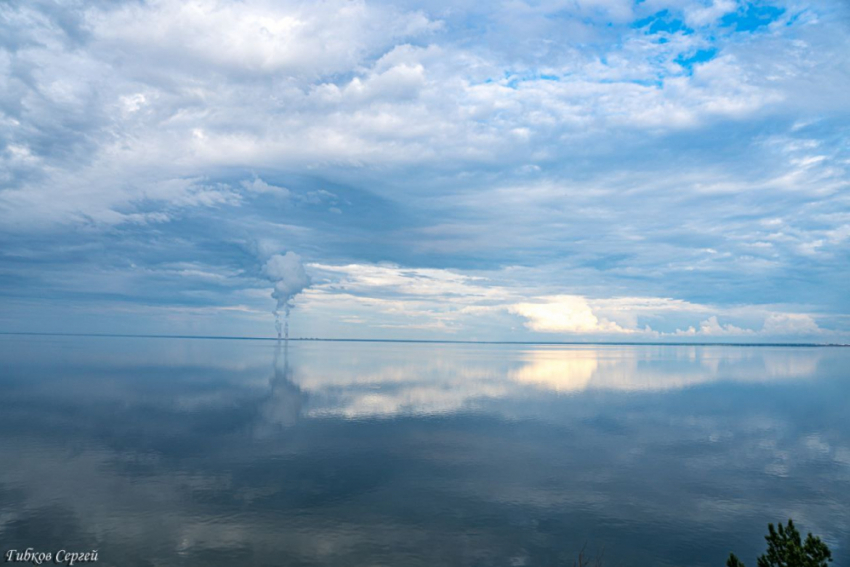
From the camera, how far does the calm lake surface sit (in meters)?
24.9

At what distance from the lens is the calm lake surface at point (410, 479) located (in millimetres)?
24875

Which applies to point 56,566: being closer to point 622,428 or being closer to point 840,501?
point 840,501

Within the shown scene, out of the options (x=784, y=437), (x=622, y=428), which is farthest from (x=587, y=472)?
(x=784, y=437)

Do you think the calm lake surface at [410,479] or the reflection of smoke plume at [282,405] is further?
the reflection of smoke plume at [282,405]

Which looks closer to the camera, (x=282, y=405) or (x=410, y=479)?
→ (x=410, y=479)

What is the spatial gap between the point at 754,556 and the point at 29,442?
5373 centimetres

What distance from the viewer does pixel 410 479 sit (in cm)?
3534

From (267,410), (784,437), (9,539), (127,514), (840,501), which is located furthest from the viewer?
(267,410)

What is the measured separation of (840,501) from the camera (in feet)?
107

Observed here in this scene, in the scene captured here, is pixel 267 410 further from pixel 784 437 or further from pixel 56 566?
pixel 784 437

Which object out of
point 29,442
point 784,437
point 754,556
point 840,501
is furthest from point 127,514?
point 784,437

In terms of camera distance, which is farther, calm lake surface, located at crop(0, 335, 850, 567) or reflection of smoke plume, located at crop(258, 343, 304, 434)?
reflection of smoke plume, located at crop(258, 343, 304, 434)

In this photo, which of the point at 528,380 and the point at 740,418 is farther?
the point at 528,380

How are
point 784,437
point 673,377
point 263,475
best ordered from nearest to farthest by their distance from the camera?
point 263,475, point 784,437, point 673,377
